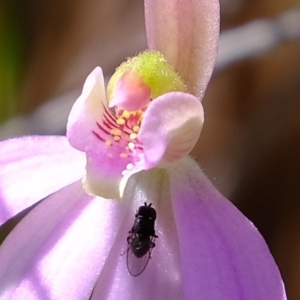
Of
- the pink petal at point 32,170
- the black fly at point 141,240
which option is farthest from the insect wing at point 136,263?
the pink petal at point 32,170

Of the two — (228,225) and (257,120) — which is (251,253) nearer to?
(228,225)

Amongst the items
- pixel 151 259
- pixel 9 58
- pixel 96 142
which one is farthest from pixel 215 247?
pixel 9 58

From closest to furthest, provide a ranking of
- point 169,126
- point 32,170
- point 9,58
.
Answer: point 169,126
point 32,170
point 9,58

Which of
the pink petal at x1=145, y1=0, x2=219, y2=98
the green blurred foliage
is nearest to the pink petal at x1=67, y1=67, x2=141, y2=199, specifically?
the pink petal at x1=145, y1=0, x2=219, y2=98

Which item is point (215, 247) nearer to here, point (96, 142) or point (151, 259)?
point (151, 259)

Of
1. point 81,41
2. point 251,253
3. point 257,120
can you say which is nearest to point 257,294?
point 251,253

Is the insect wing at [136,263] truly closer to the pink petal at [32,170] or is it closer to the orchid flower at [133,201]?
the orchid flower at [133,201]

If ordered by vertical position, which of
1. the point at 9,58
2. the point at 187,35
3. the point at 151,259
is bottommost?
the point at 151,259
